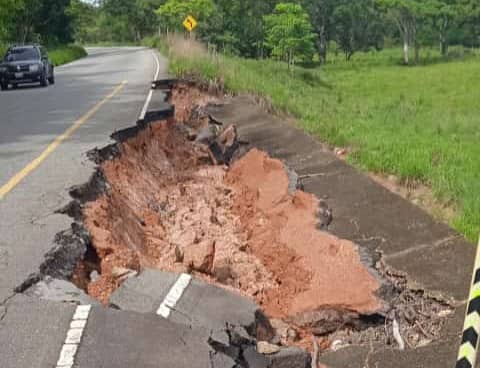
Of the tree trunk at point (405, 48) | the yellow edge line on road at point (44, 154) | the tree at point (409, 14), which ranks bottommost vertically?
the tree trunk at point (405, 48)

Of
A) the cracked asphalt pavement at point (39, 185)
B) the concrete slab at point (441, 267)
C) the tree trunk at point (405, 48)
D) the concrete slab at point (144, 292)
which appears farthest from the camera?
the tree trunk at point (405, 48)

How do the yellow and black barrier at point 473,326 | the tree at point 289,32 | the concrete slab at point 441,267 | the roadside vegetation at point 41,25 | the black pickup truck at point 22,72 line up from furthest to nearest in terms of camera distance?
1. the tree at point 289,32
2. the roadside vegetation at point 41,25
3. the black pickup truck at point 22,72
4. the concrete slab at point 441,267
5. the yellow and black barrier at point 473,326

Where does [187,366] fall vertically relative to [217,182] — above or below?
above

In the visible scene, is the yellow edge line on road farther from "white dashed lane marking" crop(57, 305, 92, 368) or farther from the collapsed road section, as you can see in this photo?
"white dashed lane marking" crop(57, 305, 92, 368)

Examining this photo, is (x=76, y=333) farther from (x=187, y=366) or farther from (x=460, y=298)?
(x=460, y=298)

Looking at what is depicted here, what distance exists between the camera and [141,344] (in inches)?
178

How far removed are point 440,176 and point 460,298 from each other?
375 centimetres

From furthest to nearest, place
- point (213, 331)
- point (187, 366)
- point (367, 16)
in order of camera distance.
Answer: point (367, 16) < point (213, 331) < point (187, 366)

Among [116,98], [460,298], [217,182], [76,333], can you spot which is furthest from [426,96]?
[76,333]

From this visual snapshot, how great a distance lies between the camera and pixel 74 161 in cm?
1026

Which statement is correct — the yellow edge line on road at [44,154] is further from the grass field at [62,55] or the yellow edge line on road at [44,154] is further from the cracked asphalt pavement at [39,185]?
the grass field at [62,55]

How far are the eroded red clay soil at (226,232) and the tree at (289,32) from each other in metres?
35.2

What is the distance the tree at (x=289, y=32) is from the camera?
4825 centimetres

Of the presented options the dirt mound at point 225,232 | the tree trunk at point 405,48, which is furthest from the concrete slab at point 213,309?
the tree trunk at point 405,48
